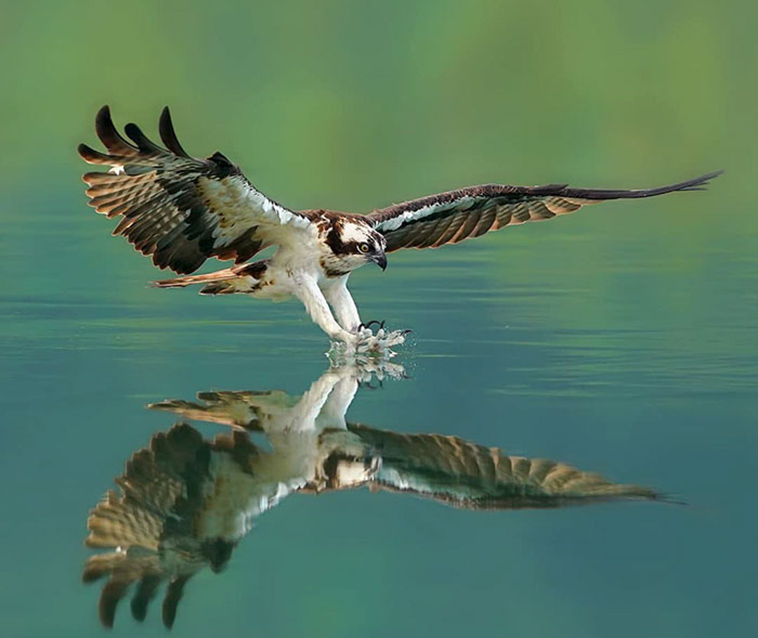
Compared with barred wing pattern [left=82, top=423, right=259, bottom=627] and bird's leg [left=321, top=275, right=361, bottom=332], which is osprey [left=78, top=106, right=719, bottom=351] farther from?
barred wing pattern [left=82, top=423, right=259, bottom=627]

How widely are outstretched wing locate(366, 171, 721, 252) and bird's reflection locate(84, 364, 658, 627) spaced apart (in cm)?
387

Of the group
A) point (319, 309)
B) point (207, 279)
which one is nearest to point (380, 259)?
point (319, 309)

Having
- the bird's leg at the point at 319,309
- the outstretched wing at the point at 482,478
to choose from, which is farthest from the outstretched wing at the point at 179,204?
the outstretched wing at the point at 482,478

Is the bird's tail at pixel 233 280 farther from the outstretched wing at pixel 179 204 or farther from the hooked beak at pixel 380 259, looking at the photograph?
the hooked beak at pixel 380 259

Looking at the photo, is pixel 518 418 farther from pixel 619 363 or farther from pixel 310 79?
pixel 310 79

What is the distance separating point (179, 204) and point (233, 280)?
1.29 metres

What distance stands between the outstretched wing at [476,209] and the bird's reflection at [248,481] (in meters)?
3.87

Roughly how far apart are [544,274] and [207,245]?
642 centimetres

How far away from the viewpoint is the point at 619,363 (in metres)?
→ 13.1

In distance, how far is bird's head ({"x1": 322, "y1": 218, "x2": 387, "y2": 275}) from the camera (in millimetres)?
13617

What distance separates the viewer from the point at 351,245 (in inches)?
536

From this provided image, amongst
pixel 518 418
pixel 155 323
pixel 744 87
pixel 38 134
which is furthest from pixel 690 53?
pixel 518 418

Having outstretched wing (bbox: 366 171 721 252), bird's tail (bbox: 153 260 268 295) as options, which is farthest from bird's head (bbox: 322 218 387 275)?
outstretched wing (bbox: 366 171 721 252)

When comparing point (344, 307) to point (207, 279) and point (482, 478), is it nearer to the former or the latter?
point (207, 279)
